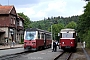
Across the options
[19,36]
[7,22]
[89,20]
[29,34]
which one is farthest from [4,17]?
[29,34]

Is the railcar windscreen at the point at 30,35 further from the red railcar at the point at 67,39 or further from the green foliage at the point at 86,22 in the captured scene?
the green foliage at the point at 86,22

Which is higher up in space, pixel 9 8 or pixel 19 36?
pixel 9 8

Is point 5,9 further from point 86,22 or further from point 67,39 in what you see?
point 67,39

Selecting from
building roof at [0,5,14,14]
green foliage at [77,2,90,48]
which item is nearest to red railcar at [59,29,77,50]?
green foliage at [77,2,90,48]

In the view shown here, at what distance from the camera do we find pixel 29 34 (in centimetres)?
3512

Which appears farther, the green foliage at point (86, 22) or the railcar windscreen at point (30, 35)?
the green foliage at point (86, 22)

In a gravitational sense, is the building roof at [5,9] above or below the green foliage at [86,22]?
above

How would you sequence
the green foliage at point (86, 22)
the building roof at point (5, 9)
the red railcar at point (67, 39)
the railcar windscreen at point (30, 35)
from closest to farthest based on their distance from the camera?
the red railcar at point (67, 39), the railcar windscreen at point (30, 35), the green foliage at point (86, 22), the building roof at point (5, 9)

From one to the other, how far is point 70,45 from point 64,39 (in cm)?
114

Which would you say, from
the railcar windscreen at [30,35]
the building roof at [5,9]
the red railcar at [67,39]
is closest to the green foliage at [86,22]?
the red railcar at [67,39]

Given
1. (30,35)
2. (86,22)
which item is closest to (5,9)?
(86,22)

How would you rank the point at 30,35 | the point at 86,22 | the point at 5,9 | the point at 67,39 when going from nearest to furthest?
the point at 67,39 → the point at 30,35 → the point at 86,22 → the point at 5,9

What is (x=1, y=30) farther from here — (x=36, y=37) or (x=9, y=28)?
(x=36, y=37)

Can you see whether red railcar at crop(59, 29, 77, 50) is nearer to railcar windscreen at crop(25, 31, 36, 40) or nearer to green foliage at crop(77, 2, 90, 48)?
railcar windscreen at crop(25, 31, 36, 40)
